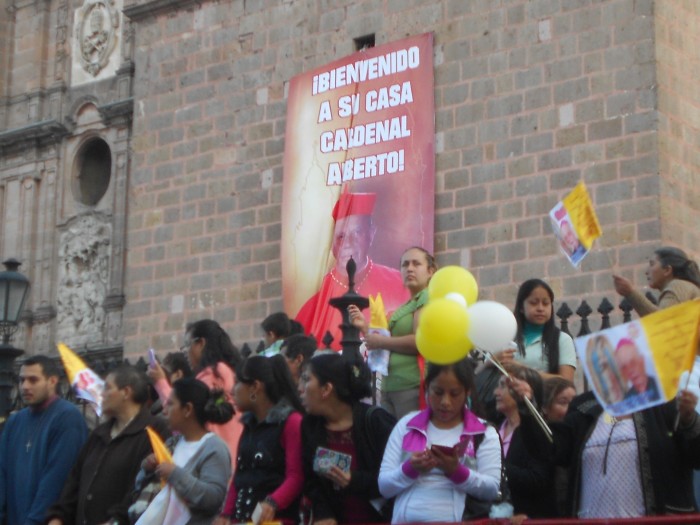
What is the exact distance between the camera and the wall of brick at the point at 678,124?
13.5 m

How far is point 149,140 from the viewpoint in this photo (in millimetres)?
17750

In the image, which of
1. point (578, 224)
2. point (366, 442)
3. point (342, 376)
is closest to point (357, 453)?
point (366, 442)

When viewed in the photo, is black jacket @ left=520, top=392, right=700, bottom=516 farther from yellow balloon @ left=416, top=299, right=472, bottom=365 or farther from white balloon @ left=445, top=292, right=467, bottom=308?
white balloon @ left=445, top=292, right=467, bottom=308

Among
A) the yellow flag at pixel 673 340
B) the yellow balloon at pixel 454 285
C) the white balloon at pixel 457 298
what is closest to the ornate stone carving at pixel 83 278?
the yellow balloon at pixel 454 285

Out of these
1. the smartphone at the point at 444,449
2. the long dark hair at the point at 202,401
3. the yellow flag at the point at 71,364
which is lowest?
the smartphone at the point at 444,449

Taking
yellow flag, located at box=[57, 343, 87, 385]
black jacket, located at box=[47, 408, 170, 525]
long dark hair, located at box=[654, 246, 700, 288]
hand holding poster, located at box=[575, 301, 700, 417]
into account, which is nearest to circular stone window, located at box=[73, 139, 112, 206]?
yellow flag, located at box=[57, 343, 87, 385]

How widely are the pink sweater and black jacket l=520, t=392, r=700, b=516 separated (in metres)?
2.47

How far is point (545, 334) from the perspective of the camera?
8.66 metres

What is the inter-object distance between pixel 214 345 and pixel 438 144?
5.49m

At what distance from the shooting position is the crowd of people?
271 inches

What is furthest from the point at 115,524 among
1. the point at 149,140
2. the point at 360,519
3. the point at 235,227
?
the point at 149,140

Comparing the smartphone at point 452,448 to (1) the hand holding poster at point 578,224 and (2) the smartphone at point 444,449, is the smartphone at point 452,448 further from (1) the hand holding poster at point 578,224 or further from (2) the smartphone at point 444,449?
(1) the hand holding poster at point 578,224

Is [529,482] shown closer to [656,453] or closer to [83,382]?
[656,453]

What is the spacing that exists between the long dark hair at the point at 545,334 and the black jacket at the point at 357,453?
Answer: 1.45 m
